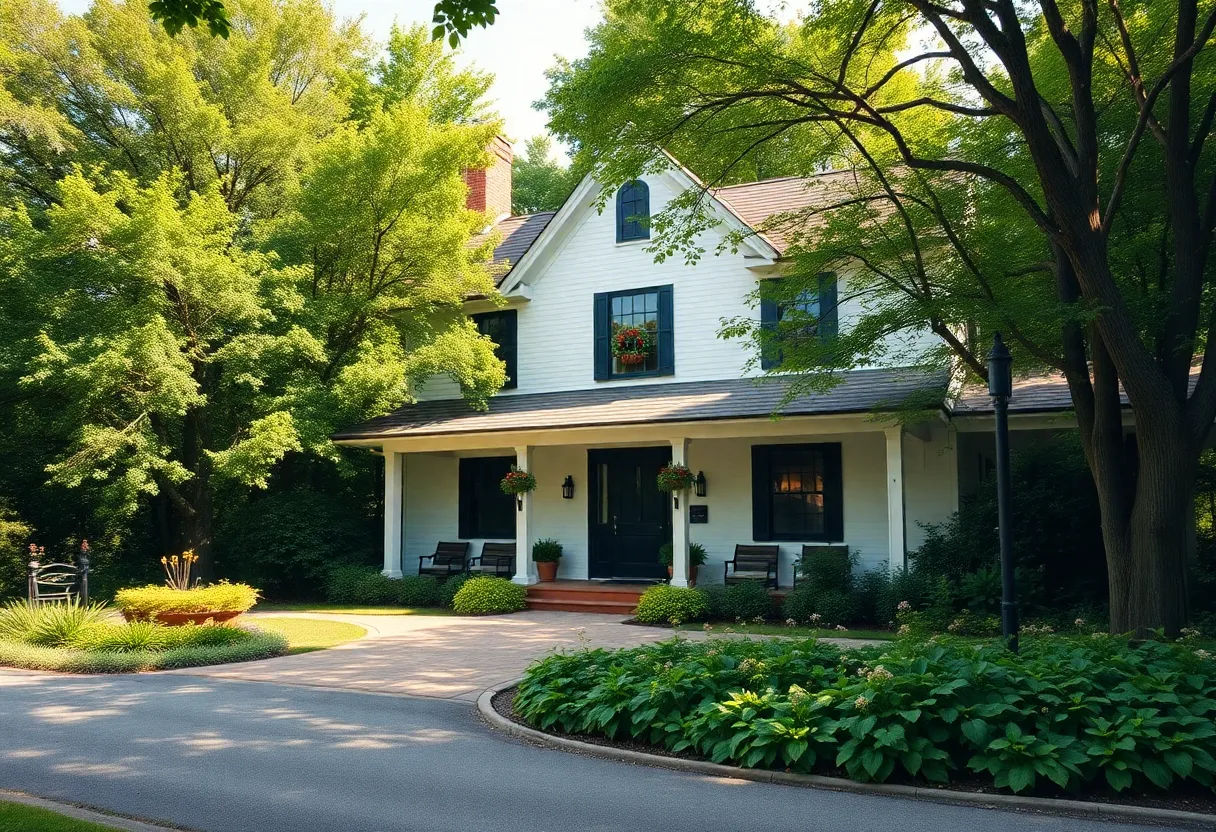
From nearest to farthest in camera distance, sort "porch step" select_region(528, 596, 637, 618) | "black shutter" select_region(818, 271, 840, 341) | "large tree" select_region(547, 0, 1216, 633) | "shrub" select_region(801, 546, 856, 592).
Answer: "large tree" select_region(547, 0, 1216, 633), "black shutter" select_region(818, 271, 840, 341), "shrub" select_region(801, 546, 856, 592), "porch step" select_region(528, 596, 637, 618)

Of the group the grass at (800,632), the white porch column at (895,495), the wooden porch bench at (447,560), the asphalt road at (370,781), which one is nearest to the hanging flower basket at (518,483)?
the wooden porch bench at (447,560)

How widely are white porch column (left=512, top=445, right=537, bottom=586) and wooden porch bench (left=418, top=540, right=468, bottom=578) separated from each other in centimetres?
173

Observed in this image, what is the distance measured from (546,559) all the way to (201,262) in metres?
8.41

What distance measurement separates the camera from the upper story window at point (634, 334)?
1788 cm

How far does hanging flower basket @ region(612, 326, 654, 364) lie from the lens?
707 inches

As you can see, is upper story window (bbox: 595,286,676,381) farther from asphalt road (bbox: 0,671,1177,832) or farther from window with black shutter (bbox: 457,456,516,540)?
asphalt road (bbox: 0,671,1177,832)

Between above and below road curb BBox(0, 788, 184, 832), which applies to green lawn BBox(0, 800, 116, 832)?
above

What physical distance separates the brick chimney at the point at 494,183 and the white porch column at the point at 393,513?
22.6 ft

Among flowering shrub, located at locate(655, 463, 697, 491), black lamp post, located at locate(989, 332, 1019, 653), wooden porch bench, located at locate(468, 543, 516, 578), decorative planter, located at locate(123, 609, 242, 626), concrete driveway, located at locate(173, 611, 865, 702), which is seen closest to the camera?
black lamp post, located at locate(989, 332, 1019, 653)

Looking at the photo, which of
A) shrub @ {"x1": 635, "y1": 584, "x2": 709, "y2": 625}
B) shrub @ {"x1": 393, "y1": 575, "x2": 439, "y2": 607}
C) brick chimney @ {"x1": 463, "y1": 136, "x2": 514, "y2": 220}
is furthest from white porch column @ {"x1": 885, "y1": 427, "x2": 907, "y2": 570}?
brick chimney @ {"x1": 463, "y1": 136, "x2": 514, "y2": 220}

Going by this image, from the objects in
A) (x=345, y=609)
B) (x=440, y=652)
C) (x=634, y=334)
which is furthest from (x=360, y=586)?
(x=634, y=334)

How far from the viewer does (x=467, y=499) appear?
66.1 feet

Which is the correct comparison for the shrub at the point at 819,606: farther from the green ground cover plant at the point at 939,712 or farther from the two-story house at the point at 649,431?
the green ground cover plant at the point at 939,712

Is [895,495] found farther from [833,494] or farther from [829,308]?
[829,308]
